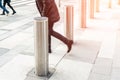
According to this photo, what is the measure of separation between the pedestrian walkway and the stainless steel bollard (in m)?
0.17

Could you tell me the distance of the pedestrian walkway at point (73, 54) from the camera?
4332 millimetres

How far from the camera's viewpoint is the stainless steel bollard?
4.02 m

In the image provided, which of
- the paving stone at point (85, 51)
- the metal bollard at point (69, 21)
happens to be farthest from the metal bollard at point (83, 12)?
the metal bollard at point (69, 21)

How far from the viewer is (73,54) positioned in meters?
5.38

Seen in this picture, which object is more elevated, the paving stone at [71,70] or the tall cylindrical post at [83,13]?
the tall cylindrical post at [83,13]

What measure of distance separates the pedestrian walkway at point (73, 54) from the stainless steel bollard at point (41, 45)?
0.17 m

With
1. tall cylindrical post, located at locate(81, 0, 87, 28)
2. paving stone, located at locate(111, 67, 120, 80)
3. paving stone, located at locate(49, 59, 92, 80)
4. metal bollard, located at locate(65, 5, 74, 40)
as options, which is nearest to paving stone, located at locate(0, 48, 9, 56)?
paving stone, located at locate(49, 59, 92, 80)

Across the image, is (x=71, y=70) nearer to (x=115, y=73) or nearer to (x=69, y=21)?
(x=115, y=73)

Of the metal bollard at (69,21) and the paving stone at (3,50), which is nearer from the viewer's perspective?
the paving stone at (3,50)

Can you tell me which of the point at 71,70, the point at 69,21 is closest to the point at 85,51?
the point at 69,21

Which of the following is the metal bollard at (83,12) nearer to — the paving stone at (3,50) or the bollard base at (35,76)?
the paving stone at (3,50)

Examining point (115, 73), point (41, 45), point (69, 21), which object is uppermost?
point (69, 21)

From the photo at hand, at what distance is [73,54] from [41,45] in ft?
4.76

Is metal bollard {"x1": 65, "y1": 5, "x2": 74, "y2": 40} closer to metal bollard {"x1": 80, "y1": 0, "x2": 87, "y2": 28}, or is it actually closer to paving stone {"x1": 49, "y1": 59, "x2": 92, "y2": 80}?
paving stone {"x1": 49, "y1": 59, "x2": 92, "y2": 80}
